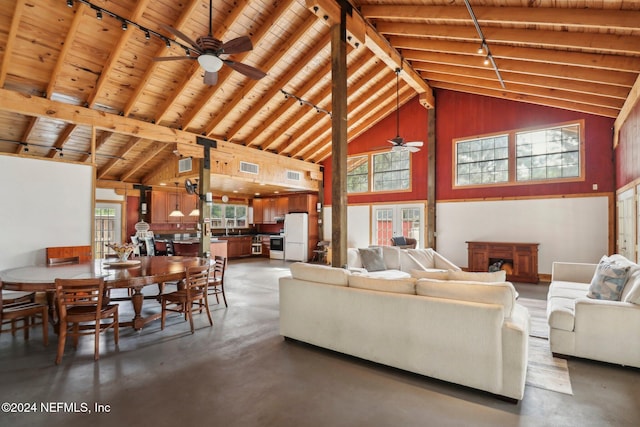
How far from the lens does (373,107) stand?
8.80 meters

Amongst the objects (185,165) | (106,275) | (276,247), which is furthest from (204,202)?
(276,247)

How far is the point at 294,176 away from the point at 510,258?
6184 millimetres

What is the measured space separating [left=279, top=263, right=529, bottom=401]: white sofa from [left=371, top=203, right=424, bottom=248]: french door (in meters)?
6.22

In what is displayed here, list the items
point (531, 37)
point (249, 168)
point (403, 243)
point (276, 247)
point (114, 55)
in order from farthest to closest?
1. point (276, 247)
2. point (249, 168)
3. point (403, 243)
4. point (114, 55)
5. point (531, 37)

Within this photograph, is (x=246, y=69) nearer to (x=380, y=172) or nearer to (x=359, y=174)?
(x=380, y=172)

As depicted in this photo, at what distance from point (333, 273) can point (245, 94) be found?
479 centimetres

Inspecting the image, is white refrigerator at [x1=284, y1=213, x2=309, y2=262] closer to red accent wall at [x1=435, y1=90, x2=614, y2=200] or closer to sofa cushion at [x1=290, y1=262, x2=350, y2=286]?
red accent wall at [x1=435, y1=90, x2=614, y2=200]

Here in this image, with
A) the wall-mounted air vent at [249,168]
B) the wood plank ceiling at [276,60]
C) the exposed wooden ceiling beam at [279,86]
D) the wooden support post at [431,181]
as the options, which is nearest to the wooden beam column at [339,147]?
A: the wood plank ceiling at [276,60]

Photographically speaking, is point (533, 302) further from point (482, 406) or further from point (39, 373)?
point (39, 373)

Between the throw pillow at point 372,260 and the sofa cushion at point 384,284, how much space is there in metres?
2.47

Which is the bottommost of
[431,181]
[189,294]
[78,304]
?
[189,294]

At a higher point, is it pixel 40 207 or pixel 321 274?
pixel 40 207

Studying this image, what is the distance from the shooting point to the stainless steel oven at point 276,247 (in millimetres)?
11219

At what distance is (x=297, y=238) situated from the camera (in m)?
10.8
